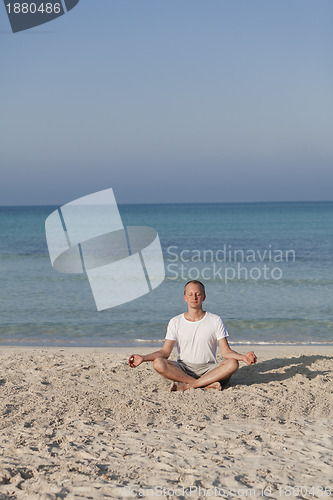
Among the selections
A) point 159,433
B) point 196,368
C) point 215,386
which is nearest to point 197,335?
point 196,368

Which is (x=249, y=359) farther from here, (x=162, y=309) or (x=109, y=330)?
(x=162, y=309)

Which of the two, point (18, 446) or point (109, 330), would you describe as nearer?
point (18, 446)

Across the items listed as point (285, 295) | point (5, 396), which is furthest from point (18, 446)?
point (285, 295)

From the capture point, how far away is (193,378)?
5516mm

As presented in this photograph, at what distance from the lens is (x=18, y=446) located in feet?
13.1

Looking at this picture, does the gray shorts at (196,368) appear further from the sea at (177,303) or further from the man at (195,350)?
the sea at (177,303)

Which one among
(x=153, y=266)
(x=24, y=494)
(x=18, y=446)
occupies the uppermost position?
(x=24, y=494)

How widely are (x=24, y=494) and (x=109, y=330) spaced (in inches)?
247

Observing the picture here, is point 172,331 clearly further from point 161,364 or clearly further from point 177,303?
point 177,303

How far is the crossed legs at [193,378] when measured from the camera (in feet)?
17.4

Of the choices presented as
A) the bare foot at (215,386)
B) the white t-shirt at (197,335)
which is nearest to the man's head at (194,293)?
the white t-shirt at (197,335)

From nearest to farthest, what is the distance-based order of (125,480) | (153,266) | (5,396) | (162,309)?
1. (125,480)
2. (5,396)
3. (162,309)
4. (153,266)

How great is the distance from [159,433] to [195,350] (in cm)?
130

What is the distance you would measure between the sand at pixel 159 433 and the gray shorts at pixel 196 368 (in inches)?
9.0
